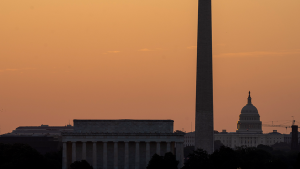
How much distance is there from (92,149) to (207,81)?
3364 centimetres

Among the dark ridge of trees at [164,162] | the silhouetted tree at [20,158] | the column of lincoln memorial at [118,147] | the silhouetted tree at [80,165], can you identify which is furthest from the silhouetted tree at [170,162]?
the silhouetted tree at [20,158]

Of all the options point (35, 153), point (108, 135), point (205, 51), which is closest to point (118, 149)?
point (108, 135)

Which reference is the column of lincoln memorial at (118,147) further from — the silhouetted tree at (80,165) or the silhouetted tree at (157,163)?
the silhouetted tree at (157,163)

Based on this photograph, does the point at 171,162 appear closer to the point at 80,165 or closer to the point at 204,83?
the point at 80,165

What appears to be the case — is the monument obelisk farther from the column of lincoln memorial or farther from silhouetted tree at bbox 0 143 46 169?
silhouetted tree at bbox 0 143 46 169

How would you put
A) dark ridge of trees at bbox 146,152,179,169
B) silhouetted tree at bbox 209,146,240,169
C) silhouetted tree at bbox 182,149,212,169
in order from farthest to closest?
dark ridge of trees at bbox 146,152,179,169 < silhouetted tree at bbox 182,149,212,169 < silhouetted tree at bbox 209,146,240,169

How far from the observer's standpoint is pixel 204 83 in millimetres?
193875

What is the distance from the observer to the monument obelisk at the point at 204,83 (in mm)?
193500

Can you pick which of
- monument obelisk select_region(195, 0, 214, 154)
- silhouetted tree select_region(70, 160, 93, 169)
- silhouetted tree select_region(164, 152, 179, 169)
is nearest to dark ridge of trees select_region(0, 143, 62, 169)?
silhouetted tree select_region(70, 160, 93, 169)

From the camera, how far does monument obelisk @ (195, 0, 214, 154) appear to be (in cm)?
19350

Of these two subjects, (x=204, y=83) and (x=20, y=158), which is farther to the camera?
(x=204, y=83)

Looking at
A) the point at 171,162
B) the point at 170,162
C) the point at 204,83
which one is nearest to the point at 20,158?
the point at 170,162

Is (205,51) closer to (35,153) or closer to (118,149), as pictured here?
(118,149)

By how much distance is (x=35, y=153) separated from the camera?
636 ft
